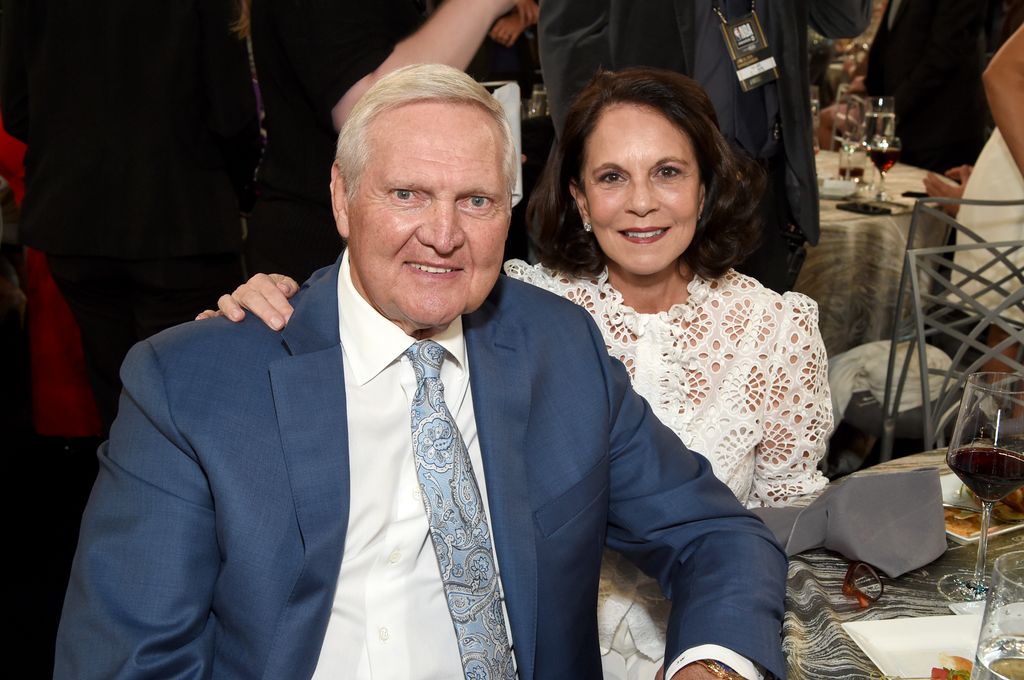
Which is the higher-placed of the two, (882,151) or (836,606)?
(882,151)

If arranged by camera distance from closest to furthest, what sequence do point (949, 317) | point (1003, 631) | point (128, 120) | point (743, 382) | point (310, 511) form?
point (1003, 631) < point (310, 511) < point (743, 382) < point (128, 120) < point (949, 317)

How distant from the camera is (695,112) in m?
2.04

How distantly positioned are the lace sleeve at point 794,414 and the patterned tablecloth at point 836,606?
1.72 ft

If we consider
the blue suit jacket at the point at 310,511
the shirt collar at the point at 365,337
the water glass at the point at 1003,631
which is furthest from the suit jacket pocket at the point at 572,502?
the water glass at the point at 1003,631

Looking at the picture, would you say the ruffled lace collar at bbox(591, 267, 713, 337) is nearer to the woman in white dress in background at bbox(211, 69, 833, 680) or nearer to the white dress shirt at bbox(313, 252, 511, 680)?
the woman in white dress in background at bbox(211, 69, 833, 680)

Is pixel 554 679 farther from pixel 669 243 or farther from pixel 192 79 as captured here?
pixel 192 79

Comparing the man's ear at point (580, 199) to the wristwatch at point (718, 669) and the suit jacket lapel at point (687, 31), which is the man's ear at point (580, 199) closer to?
the suit jacket lapel at point (687, 31)

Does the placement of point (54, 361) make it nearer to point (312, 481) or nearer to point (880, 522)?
point (312, 481)

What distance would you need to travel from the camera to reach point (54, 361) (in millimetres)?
3721

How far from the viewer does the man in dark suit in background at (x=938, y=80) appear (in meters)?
5.02

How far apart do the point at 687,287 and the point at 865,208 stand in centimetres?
180

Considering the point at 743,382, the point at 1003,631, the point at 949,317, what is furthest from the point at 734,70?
the point at 1003,631

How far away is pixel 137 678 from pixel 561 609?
0.59 m

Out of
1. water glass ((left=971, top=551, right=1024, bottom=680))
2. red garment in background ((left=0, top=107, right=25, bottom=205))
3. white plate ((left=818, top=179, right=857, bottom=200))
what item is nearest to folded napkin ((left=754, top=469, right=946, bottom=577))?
water glass ((left=971, top=551, right=1024, bottom=680))
